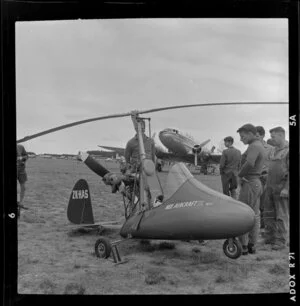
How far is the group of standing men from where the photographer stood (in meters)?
3.68

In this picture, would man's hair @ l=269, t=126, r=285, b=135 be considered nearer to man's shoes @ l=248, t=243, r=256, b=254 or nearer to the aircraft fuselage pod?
the aircraft fuselage pod

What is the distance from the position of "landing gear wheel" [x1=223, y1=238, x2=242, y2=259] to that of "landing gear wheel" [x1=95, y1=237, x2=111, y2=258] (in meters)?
0.92

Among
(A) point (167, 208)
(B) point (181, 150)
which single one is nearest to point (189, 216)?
(A) point (167, 208)

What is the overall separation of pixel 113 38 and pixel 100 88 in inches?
15.5

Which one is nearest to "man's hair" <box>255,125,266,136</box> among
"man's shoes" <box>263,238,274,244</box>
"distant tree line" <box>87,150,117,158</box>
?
"man's shoes" <box>263,238,274,244</box>

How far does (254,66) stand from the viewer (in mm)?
3662

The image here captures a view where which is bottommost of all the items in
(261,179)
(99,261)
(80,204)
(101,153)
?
(99,261)

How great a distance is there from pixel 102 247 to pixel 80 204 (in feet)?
1.25

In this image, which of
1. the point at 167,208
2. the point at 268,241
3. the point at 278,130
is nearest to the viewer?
the point at 278,130

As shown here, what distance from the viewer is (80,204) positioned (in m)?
3.81

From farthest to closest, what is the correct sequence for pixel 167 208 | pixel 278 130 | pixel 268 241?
pixel 167 208, pixel 268 241, pixel 278 130

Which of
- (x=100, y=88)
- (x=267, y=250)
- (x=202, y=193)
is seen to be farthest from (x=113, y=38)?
(x=267, y=250)

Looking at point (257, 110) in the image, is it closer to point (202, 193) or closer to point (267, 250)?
point (202, 193)

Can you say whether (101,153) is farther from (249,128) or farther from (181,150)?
(249,128)
